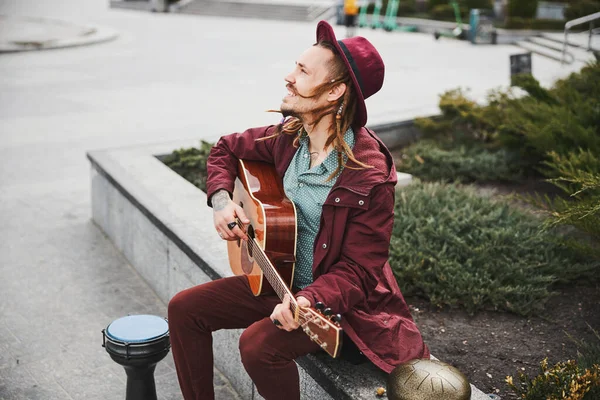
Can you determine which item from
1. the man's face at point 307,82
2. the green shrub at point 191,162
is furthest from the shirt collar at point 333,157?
the green shrub at point 191,162

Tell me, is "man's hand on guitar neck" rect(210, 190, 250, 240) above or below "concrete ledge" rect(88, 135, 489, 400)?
above

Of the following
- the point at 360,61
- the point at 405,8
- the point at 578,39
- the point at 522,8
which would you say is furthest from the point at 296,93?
the point at 405,8

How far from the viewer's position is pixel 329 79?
285cm

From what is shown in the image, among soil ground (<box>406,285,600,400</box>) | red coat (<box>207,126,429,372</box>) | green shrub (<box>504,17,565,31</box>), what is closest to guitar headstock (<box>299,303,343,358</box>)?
red coat (<box>207,126,429,372</box>)

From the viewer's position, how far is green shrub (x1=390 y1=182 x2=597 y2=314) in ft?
14.0

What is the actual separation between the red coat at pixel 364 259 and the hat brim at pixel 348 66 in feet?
0.25

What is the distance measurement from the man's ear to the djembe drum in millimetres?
1258

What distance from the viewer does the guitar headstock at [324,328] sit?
7.23ft

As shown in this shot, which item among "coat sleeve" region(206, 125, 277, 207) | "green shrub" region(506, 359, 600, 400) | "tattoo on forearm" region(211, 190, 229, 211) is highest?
"coat sleeve" region(206, 125, 277, 207)

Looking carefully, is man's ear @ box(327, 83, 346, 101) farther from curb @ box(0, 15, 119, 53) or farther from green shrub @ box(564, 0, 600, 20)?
green shrub @ box(564, 0, 600, 20)

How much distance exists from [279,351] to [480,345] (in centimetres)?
159

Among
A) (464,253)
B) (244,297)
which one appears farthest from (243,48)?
(244,297)

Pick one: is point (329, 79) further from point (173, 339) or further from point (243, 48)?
point (243, 48)

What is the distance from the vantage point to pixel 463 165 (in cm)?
659
